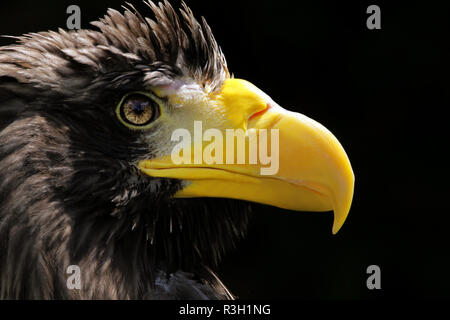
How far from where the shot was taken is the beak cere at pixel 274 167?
2094 millimetres

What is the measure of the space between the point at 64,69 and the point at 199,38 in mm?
566

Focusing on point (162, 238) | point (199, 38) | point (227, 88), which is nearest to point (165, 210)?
point (162, 238)

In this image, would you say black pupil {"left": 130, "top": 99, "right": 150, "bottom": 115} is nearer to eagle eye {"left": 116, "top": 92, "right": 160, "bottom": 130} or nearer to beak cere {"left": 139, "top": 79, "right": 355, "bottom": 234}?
eagle eye {"left": 116, "top": 92, "right": 160, "bottom": 130}

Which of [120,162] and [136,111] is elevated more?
[136,111]

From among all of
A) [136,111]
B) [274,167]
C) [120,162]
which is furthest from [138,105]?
[274,167]

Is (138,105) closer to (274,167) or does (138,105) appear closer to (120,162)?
(120,162)

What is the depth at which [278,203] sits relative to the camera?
2.15 m

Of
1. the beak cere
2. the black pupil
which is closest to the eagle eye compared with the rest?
the black pupil

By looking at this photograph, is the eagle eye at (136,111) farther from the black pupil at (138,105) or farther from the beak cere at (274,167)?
the beak cere at (274,167)

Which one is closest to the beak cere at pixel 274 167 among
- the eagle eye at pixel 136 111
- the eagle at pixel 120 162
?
the eagle at pixel 120 162

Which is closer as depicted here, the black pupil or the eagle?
the eagle

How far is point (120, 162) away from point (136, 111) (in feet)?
0.65

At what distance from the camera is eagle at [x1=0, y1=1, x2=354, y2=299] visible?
80.4 inches

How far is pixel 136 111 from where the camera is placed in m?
2.18
